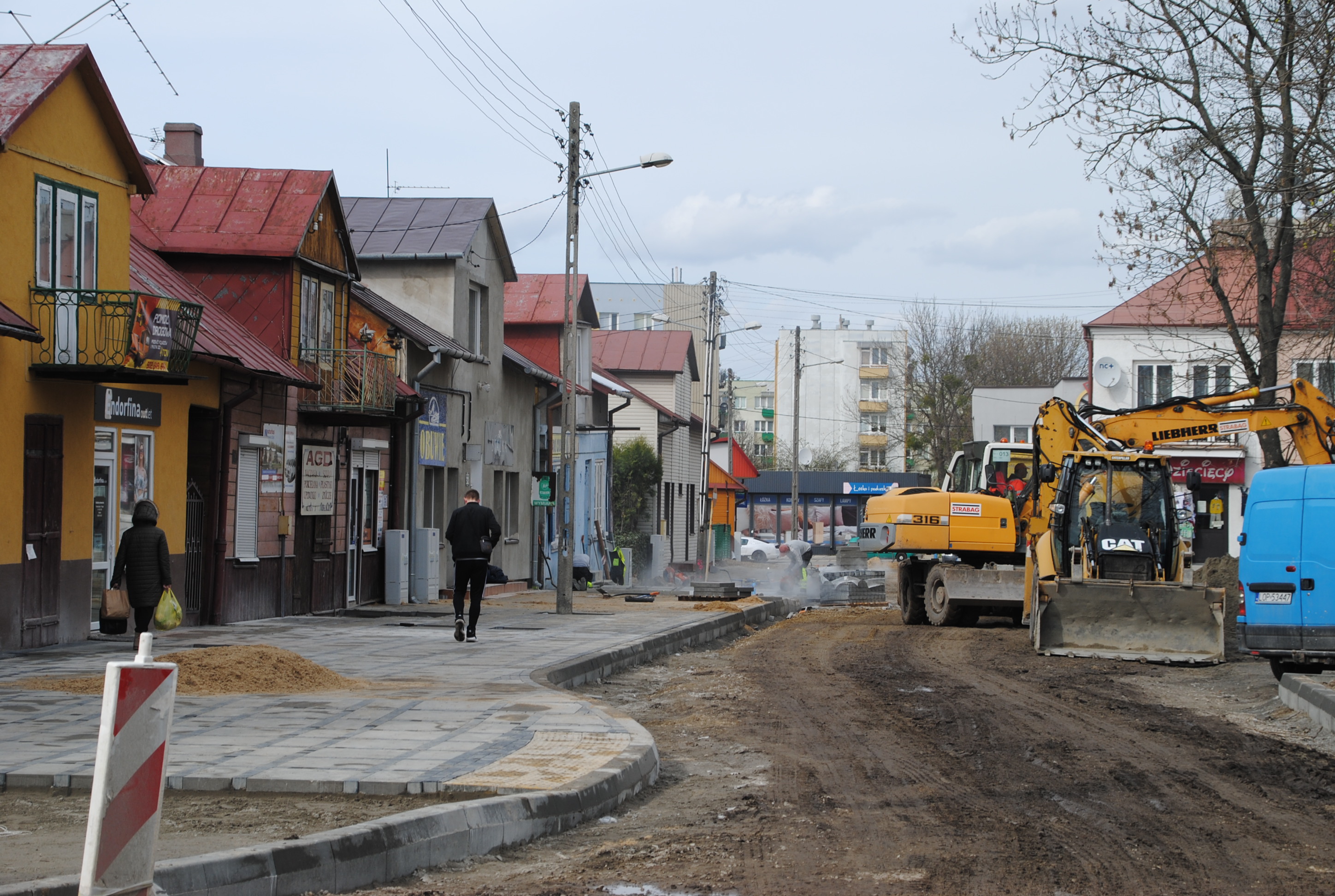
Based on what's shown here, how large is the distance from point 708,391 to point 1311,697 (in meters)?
31.1

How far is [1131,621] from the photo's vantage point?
17.4m

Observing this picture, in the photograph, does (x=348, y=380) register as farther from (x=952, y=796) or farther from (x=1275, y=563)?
(x=952, y=796)

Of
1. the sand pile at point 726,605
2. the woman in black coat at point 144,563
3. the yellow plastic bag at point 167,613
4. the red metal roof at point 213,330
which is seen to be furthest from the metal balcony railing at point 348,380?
the yellow plastic bag at point 167,613

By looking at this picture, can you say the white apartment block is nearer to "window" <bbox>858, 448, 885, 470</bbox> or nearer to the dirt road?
"window" <bbox>858, 448, 885, 470</bbox>

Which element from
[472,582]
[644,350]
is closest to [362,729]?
[472,582]

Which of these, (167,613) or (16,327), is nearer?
(167,613)

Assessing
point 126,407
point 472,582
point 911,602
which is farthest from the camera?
point 911,602

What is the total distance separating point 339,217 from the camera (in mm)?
22734

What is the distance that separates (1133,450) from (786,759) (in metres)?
11.6

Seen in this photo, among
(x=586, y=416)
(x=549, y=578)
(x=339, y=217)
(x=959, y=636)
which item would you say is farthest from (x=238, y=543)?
(x=586, y=416)

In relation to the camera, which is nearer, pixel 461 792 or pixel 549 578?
pixel 461 792

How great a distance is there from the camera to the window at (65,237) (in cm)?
1539

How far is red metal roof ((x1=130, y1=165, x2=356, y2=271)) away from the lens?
822 inches

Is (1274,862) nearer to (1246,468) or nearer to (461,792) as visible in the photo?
(461,792)
